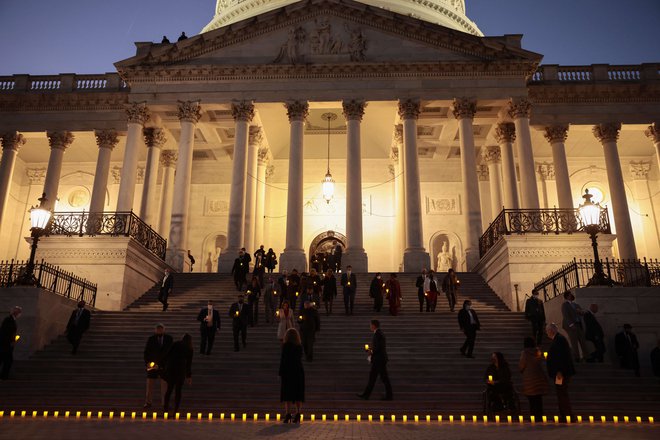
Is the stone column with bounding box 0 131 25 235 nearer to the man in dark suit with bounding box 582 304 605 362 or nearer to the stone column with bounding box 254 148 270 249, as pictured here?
the stone column with bounding box 254 148 270 249

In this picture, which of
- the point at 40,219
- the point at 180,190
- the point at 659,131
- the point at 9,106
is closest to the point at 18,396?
the point at 40,219

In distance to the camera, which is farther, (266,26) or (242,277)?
(266,26)

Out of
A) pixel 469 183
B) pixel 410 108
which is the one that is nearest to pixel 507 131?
pixel 469 183

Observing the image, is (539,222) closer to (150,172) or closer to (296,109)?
(296,109)

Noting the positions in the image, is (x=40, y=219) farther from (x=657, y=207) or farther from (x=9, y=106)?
(x=657, y=207)

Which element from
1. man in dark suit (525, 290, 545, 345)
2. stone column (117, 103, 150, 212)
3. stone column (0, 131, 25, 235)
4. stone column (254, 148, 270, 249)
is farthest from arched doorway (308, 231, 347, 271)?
man in dark suit (525, 290, 545, 345)

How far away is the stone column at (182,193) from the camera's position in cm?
2794

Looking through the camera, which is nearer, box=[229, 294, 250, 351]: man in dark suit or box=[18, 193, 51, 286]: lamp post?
box=[229, 294, 250, 351]: man in dark suit

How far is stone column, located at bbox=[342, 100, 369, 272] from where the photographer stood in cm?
2702

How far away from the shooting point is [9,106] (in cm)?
3269

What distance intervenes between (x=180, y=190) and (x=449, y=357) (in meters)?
18.0

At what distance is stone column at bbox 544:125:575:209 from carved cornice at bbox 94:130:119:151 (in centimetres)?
2416

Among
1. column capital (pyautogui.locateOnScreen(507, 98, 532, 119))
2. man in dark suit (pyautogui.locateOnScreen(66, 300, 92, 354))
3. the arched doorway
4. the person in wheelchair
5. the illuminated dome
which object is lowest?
the person in wheelchair

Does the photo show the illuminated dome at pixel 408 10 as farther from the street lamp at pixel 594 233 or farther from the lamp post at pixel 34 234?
the lamp post at pixel 34 234
